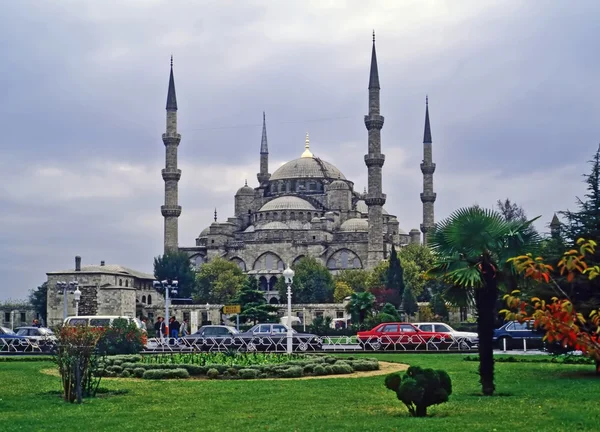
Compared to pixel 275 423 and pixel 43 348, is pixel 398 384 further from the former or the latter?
pixel 43 348

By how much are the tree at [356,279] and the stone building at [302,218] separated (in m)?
2.11

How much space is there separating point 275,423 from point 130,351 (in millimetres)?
13311

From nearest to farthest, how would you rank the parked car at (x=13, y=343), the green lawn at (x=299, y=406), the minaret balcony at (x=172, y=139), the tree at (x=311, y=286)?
the green lawn at (x=299, y=406)
the parked car at (x=13, y=343)
the tree at (x=311, y=286)
the minaret balcony at (x=172, y=139)

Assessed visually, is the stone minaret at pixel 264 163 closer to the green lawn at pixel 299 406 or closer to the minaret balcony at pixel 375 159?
the minaret balcony at pixel 375 159

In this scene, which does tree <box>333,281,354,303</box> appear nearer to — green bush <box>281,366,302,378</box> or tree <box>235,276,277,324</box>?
tree <box>235,276,277,324</box>

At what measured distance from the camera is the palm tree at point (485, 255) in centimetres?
1371

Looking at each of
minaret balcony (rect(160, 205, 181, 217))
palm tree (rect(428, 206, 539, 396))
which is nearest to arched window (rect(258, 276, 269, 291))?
minaret balcony (rect(160, 205, 181, 217))

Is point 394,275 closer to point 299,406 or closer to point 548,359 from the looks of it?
point 548,359

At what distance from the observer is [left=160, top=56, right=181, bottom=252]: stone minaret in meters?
66.6

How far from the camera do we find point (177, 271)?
63031 millimetres

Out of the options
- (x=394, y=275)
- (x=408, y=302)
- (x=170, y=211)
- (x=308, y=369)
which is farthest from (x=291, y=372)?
(x=170, y=211)

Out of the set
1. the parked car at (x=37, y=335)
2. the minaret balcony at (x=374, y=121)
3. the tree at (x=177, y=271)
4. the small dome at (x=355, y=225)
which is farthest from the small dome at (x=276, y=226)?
the parked car at (x=37, y=335)

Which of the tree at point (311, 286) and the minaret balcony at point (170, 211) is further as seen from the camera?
the minaret balcony at point (170, 211)

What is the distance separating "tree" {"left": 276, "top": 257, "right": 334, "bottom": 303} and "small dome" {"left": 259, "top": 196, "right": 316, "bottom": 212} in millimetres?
15258
